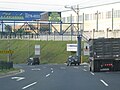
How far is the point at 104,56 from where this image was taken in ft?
134

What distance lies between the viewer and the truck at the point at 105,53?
40.9 metres

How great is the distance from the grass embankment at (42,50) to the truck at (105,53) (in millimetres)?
48497

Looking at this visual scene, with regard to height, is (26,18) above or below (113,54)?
above

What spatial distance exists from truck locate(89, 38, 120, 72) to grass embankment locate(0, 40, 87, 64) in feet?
159

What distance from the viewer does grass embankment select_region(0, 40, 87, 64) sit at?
91.4 m

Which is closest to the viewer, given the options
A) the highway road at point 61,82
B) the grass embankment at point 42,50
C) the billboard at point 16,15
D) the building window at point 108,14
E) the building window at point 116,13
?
the highway road at point 61,82

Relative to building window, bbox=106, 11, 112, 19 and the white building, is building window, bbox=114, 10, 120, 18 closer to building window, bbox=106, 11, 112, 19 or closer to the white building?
the white building

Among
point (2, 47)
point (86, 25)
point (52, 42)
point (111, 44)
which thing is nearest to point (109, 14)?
point (86, 25)

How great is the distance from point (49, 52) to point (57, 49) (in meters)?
2.36

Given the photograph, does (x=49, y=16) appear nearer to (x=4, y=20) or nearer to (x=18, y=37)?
(x=18, y=37)

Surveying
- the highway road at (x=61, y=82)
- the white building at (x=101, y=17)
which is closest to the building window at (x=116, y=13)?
the white building at (x=101, y=17)

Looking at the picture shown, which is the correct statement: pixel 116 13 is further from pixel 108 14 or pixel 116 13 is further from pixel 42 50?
pixel 42 50

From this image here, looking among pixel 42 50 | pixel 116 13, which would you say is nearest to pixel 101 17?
pixel 116 13

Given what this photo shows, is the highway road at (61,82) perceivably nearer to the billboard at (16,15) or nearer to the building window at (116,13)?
the billboard at (16,15)
